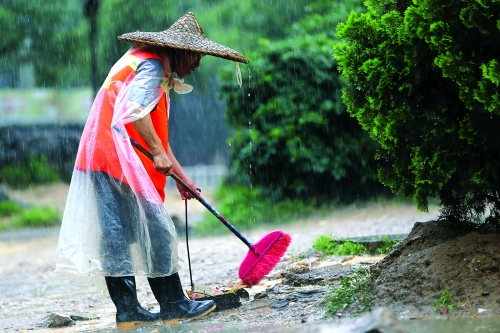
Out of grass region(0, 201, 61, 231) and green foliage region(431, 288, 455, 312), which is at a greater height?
green foliage region(431, 288, 455, 312)

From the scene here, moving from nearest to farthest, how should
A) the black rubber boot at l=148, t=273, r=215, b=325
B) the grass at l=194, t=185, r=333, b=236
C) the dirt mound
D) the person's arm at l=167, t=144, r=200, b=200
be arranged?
the dirt mound < the black rubber boot at l=148, t=273, r=215, b=325 < the person's arm at l=167, t=144, r=200, b=200 < the grass at l=194, t=185, r=333, b=236

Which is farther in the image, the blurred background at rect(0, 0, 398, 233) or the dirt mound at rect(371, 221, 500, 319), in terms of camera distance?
the blurred background at rect(0, 0, 398, 233)

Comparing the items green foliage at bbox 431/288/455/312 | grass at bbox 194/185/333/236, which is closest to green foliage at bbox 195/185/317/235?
grass at bbox 194/185/333/236

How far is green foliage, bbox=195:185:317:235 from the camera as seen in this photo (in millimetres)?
14000

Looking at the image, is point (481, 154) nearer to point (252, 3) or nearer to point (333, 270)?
point (333, 270)

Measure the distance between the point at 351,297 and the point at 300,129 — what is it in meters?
9.58

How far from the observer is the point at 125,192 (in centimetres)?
511

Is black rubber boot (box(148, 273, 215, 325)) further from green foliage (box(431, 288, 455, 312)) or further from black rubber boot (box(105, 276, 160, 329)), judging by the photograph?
green foliage (box(431, 288, 455, 312))

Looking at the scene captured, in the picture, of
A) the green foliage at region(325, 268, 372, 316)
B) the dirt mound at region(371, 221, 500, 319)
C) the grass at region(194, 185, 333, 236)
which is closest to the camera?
the dirt mound at region(371, 221, 500, 319)

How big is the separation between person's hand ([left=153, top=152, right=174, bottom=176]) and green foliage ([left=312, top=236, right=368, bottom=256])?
2.79 m

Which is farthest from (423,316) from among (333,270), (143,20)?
(143,20)

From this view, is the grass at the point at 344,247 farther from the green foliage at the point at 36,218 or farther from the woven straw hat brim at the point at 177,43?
the green foliage at the point at 36,218

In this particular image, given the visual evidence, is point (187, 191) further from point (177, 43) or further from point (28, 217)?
point (28, 217)

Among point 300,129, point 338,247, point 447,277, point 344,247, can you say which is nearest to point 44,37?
point 300,129
